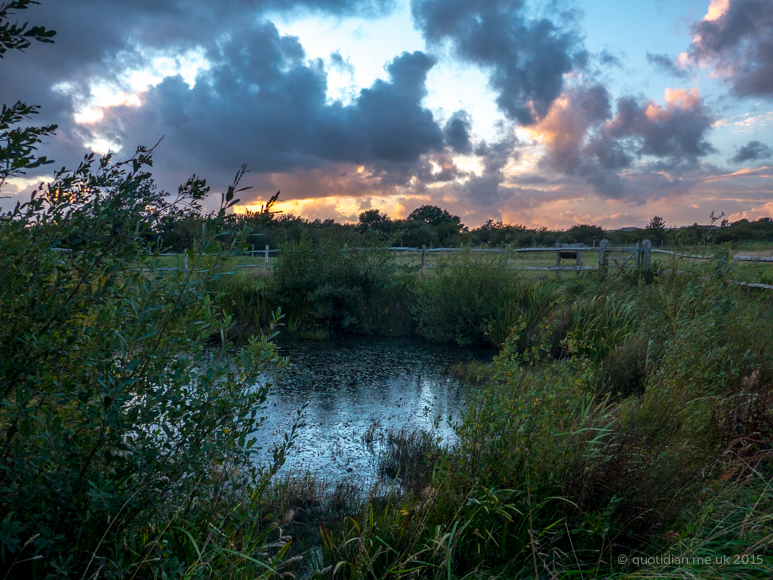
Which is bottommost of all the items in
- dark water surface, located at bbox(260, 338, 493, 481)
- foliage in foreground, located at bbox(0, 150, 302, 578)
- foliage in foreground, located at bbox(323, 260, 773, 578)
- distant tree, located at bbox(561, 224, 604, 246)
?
dark water surface, located at bbox(260, 338, 493, 481)

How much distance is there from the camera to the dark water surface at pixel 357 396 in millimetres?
4305

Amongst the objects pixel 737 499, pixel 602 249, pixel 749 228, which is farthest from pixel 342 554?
pixel 749 228

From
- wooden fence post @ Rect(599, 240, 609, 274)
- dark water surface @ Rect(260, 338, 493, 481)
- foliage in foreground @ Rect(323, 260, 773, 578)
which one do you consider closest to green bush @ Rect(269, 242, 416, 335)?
dark water surface @ Rect(260, 338, 493, 481)

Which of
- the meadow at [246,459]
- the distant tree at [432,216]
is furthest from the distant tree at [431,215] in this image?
the meadow at [246,459]

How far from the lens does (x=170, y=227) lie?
2.12 m

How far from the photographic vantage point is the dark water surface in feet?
14.1

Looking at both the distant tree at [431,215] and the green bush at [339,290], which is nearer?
the green bush at [339,290]

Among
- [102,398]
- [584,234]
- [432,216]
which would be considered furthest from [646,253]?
[432,216]

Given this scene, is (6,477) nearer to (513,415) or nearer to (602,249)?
(513,415)

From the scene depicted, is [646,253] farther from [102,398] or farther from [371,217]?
[371,217]

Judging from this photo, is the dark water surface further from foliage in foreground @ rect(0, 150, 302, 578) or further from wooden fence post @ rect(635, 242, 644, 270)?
wooden fence post @ rect(635, 242, 644, 270)

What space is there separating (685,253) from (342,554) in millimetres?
6140

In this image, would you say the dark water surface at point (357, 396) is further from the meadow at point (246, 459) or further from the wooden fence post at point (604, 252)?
the wooden fence post at point (604, 252)

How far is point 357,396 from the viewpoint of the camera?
6.11 meters
